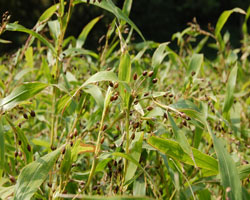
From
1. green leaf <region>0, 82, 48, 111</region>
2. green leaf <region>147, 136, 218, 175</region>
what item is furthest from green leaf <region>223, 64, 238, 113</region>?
green leaf <region>0, 82, 48, 111</region>

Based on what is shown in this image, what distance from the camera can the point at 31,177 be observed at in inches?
25.6

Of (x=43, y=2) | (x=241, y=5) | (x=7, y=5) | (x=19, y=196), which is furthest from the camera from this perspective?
(x=241, y=5)

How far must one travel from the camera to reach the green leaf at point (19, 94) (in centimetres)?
72

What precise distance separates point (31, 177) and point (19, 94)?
0.60ft

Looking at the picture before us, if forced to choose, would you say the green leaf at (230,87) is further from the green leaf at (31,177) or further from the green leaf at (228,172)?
the green leaf at (31,177)

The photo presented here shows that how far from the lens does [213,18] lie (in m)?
15.5

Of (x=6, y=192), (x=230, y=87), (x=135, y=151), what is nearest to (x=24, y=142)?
(x=6, y=192)

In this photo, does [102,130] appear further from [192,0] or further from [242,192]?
[192,0]

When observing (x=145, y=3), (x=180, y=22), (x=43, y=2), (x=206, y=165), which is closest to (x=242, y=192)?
(x=206, y=165)

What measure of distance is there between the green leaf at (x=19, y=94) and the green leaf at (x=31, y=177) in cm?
14

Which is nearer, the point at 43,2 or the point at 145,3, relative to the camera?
the point at 43,2

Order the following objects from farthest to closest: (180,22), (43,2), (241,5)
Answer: (180,22) < (241,5) < (43,2)

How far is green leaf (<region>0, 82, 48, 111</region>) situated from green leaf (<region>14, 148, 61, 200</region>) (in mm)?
137

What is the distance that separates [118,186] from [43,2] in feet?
37.0
